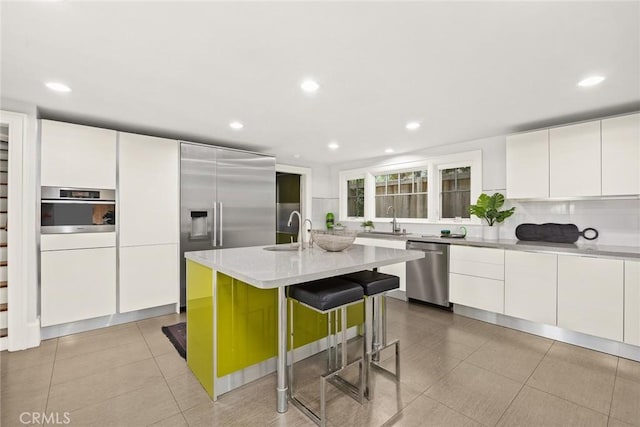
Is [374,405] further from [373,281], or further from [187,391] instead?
[187,391]

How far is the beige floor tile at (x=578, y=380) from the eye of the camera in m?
1.96

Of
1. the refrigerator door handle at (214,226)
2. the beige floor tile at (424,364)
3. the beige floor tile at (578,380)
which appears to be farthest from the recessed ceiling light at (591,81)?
the refrigerator door handle at (214,226)

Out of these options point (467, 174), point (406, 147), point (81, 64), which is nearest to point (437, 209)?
point (467, 174)

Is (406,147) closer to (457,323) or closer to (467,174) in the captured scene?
(467,174)

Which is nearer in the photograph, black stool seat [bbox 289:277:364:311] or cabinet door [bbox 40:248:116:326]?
black stool seat [bbox 289:277:364:311]

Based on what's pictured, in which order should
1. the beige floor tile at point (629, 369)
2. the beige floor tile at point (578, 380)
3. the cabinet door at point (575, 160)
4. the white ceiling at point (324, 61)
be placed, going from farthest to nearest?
1. the cabinet door at point (575, 160)
2. the beige floor tile at point (629, 369)
3. the beige floor tile at point (578, 380)
4. the white ceiling at point (324, 61)

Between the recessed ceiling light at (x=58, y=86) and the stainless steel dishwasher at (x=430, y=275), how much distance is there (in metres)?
3.96

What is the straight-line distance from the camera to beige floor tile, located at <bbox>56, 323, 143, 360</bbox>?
2.62 meters

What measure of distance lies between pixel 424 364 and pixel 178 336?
7.67ft

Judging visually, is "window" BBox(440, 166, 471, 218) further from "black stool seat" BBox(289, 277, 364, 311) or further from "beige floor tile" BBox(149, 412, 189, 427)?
"beige floor tile" BBox(149, 412, 189, 427)

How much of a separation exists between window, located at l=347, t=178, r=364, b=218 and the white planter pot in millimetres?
2210

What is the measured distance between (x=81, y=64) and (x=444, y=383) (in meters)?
3.39

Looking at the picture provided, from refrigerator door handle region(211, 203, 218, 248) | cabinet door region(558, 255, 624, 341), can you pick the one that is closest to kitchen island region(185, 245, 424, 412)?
refrigerator door handle region(211, 203, 218, 248)

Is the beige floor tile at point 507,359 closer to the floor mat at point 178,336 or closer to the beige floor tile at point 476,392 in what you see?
the beige floor tile at point 476,392
